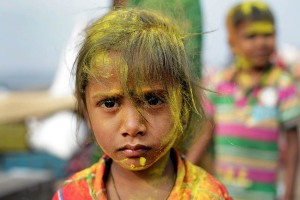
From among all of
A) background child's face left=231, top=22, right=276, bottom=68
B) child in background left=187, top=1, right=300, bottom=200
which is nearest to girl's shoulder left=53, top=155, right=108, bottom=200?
child in background left=187, top=1, right=300, bottom=200

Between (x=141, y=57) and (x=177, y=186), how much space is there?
440mm

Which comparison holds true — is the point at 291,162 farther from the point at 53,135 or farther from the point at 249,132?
the point at 53,135

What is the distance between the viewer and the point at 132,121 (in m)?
1.98

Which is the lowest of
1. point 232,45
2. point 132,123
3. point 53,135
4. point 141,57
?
point 53,135

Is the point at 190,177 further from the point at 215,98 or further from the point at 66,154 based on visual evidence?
the point at 66,154

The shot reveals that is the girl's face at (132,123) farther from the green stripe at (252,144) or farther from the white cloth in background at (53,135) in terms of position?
the white cloth in background at (53,135)

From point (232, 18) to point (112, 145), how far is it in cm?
237

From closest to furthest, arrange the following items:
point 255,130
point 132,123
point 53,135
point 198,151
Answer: point 132,123 < point 198,151 < point 255,130 < point 53,135

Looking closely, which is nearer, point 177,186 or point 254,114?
point 177,186

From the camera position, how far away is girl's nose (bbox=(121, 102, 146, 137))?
1975 millimetres

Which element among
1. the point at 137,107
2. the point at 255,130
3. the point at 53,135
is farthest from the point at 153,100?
the point at 53,135

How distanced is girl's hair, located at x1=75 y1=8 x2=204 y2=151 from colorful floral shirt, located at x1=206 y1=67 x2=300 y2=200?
1.75 meters

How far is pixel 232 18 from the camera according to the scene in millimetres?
4246

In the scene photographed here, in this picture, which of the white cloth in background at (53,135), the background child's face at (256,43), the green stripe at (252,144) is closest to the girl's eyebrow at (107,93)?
the green stripe at (252,144)
